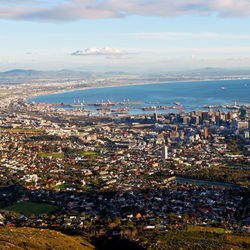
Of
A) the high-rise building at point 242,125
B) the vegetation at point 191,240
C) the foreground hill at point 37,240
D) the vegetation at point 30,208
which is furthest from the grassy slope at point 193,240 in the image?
the high-rise building at point 242,125

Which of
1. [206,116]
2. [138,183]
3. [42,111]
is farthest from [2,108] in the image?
[138,183]

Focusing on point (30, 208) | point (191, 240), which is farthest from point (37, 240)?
point (30, 208)

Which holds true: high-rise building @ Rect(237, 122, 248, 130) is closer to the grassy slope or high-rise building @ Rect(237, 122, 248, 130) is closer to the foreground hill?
the grassy slope

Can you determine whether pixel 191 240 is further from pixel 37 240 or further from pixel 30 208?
pixel 30 208

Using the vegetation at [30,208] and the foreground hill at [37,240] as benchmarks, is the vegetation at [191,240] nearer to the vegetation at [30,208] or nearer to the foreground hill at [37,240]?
the foreground hill at [37,240]

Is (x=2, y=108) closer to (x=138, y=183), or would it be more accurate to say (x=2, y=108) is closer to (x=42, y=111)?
(x=42, y=111)

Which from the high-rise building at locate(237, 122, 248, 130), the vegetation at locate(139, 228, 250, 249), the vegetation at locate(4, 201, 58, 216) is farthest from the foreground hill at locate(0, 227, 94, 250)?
the high-rise building at locate(237, 122, 248, 130)
